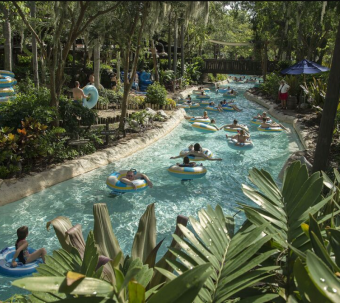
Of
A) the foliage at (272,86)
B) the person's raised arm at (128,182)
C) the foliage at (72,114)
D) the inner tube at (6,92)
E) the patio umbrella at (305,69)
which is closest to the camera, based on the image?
the person's raised arm at (128,182)

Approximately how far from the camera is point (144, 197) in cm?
928

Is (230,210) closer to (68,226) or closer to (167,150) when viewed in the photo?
(167,150)

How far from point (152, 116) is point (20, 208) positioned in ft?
27.2

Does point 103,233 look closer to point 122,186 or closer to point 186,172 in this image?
point 122,186

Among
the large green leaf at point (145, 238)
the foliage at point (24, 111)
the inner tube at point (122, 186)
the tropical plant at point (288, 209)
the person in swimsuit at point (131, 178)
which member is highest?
the tropical plant at point (288, 209)

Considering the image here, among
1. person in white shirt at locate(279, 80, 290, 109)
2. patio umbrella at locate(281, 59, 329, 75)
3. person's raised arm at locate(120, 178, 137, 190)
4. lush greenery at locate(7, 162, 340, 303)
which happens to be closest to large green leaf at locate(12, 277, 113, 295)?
lush greenery at locate(7, 162, 340, 303)

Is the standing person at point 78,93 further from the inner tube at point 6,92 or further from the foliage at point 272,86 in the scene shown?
the foliage at point 272,86

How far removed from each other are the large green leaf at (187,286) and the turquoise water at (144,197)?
4.69 metres

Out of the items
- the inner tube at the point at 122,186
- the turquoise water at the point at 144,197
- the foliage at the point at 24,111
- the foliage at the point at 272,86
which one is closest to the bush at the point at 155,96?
the turquoise water at the point at 144,197

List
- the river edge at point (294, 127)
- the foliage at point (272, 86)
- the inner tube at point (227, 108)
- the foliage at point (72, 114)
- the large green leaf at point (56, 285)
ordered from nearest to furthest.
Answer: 1. the large green leaf at point (56, 285)
2. the river edge at point (294, 127)
3. the foliage at point (72, 114)
4. the inner tube at point (227, 108)
5. the foliage at point (272, 86)

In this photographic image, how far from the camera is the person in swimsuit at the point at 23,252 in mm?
5680

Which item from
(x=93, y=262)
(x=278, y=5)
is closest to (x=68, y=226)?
(x=93, y=262)

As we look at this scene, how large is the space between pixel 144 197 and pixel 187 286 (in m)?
7.64

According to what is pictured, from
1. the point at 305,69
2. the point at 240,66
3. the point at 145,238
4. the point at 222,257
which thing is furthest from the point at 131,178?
the point at 240,66
